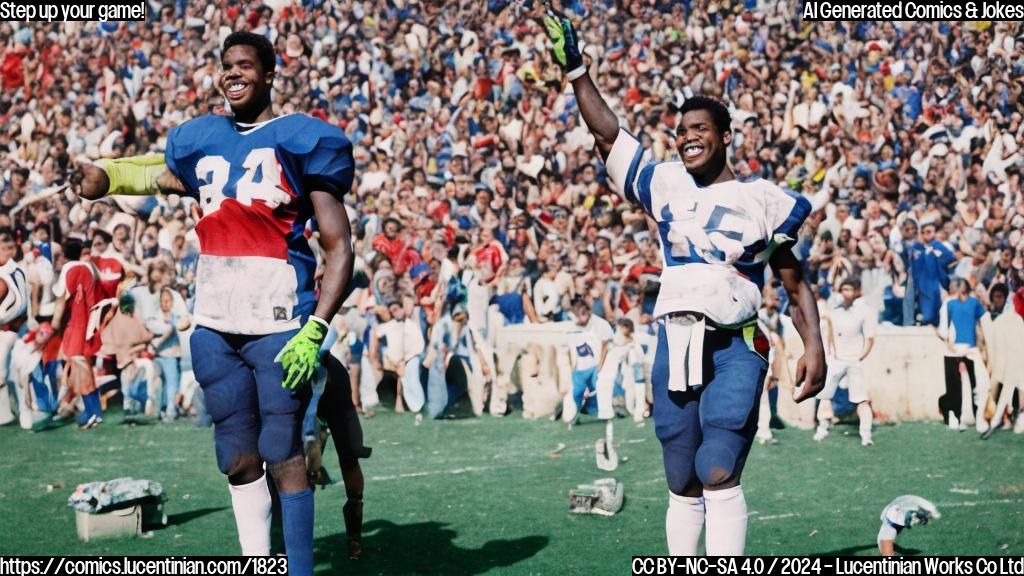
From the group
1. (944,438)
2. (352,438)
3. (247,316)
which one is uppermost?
(247,316)

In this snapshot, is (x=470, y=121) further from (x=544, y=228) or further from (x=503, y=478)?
(x=503, y=478)

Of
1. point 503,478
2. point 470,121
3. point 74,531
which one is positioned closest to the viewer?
point 74,531

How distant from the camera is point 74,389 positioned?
13586mm

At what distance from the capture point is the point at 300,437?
5539mm

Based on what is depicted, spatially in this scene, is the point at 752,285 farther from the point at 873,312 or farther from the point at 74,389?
the point at 74,389

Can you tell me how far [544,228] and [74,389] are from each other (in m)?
6.09

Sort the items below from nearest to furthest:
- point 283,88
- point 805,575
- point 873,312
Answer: point 805,575
point 873,312
point 283,88

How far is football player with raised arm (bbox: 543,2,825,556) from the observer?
555cm

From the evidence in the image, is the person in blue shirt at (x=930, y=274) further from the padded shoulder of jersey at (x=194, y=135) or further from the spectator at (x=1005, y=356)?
the padded shoulder of jersey at (x=194, y=135)

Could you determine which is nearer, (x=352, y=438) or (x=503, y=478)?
(x=352, y=438)

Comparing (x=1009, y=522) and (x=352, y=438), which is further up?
(x=352, y=438)

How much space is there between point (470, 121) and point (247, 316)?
14227mm

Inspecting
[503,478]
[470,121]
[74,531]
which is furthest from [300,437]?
[470,121]

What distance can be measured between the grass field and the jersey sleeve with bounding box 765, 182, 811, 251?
2085 mm
